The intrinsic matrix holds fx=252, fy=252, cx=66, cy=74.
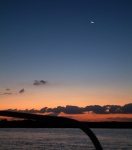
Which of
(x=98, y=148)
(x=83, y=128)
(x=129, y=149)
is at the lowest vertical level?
(x=129, y=149)

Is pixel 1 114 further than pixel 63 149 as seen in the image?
No

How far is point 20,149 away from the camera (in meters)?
51.4

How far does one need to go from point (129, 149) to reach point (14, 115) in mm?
54711

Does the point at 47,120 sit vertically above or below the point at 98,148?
above

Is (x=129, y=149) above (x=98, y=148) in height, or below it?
below

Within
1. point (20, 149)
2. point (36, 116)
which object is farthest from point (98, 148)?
point (20, 149)

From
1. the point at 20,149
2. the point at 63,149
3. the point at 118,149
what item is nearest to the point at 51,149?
the point at 63,149

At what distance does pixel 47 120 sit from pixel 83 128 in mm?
310

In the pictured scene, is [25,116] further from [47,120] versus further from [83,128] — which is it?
[83,128]

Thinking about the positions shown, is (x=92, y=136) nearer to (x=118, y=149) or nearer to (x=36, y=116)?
(x=36, y=116)

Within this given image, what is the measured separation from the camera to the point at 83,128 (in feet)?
6.95

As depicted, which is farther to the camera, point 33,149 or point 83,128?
point 33,149

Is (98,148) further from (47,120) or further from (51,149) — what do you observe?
(51,149)

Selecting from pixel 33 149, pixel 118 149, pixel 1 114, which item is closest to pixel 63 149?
pixel 33 149
